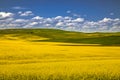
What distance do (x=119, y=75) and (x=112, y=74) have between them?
0.55 m

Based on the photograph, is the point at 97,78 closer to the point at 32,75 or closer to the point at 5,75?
the point at 32,75

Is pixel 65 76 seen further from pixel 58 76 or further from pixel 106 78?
pixel 106 78

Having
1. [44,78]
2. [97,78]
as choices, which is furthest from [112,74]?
[44,78]

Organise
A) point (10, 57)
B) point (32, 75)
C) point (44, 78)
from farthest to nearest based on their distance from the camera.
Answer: point (10, 57) < point (32, 75) < point (44, 78)

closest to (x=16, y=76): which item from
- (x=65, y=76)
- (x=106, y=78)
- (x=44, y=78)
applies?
(x=44, y=78)

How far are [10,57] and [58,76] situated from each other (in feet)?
56.8

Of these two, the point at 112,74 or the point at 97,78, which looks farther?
the point at 112,74

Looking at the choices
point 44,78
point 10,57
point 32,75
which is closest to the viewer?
point 44,78

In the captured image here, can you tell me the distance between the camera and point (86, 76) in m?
19.7

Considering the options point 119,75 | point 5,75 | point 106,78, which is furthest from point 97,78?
point 5,75

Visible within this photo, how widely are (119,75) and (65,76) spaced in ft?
12.6

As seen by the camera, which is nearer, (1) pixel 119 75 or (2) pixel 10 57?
(1) pixel 119 75

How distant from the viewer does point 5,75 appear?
789 inches

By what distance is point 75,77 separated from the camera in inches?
761
